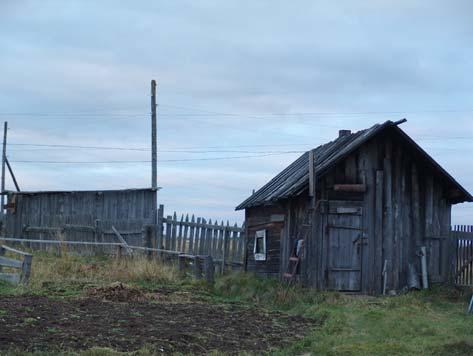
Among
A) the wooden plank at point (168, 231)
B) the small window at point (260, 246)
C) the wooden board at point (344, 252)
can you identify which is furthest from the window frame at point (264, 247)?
the wooden plank at point (168, 231)

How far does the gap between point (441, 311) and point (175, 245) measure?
10.3 meters

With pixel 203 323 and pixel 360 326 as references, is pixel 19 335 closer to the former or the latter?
pixel 203 323

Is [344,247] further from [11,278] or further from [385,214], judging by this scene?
[11,278]

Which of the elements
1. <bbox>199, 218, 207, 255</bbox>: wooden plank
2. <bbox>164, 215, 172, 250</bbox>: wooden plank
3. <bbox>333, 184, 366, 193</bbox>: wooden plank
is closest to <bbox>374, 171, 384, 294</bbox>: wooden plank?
<bbox>333, 184, 366, 193</bbox>: wooden plank

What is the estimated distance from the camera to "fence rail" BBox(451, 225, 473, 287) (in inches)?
720

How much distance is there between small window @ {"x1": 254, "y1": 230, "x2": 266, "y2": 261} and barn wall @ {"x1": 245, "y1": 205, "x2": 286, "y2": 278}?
0.34ft

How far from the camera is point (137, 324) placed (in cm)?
1086

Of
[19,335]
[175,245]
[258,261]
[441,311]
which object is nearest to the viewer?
[19,335]

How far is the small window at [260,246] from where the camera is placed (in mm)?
19453

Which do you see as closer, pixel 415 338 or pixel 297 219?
pixel 415 338

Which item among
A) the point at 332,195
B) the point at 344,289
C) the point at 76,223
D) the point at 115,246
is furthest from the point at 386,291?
the point at 76,223

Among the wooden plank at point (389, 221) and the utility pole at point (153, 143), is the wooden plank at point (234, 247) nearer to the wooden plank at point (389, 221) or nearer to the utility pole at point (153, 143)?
the wooden plank at point (389, 221)

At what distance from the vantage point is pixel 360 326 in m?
Answer: 12.1

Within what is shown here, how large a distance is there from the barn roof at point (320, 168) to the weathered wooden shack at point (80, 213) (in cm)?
515
